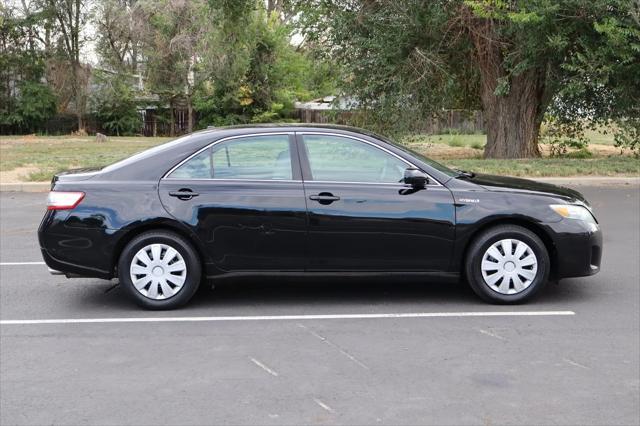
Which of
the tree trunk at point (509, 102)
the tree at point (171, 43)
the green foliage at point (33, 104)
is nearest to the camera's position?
the tree trunk at point (509, 102)

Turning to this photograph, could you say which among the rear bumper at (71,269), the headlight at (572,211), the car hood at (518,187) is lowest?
the rear bumper at (71,269)

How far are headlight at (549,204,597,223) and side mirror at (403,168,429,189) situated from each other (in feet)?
3.69

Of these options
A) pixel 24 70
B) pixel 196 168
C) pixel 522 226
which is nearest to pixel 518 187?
pixel 522 226

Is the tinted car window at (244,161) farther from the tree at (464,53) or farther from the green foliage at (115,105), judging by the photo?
the green foliage at (115,105)

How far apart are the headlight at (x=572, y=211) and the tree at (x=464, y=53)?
9481 millimetres

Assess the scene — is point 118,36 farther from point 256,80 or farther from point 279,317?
point 279,317

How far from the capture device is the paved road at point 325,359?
4352 millimetres

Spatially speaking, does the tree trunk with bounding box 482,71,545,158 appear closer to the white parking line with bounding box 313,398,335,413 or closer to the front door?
the front door

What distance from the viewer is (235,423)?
419 cm

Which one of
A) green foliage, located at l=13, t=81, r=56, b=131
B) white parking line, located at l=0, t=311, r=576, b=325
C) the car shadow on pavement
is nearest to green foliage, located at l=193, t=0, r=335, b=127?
green foliage, located at l=13, t=81, r=56, b=131

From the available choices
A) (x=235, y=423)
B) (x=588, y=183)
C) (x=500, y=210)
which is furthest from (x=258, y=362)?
(x=588, y=183)

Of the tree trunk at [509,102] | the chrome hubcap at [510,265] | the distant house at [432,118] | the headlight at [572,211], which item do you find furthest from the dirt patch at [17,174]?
the headlight at [572,211]

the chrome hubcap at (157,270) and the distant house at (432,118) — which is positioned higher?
the distant house at (432,118)

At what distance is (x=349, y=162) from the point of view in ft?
21.6
